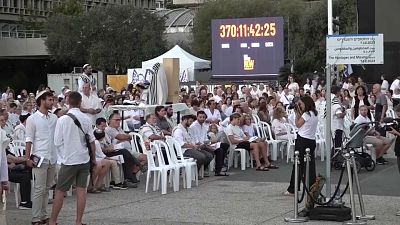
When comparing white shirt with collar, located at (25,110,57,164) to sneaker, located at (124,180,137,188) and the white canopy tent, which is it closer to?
sneaker, located at (124,180,137,188)

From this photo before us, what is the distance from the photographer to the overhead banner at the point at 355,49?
9891mm

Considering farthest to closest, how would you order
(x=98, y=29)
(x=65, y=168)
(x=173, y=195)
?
(x=98, y=29)
(x=173, y=195)
(x=65, y=168)

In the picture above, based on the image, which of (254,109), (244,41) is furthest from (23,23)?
(254,109)

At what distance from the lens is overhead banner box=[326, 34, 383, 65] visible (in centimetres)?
989

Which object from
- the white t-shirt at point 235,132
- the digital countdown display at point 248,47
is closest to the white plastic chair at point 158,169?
the white t-shirt at point 235,132

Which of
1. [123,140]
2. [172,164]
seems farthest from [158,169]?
[123,140]

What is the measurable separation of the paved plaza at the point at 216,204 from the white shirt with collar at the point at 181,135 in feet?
2.71

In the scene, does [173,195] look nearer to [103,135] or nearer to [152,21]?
[103,135]

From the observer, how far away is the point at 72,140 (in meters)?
9.23

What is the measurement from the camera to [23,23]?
88.1m

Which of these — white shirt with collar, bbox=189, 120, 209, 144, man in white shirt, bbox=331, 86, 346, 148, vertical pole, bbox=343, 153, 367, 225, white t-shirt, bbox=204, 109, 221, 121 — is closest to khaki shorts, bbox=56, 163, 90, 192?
vertical pole, bbox=343, 153, 367, 225

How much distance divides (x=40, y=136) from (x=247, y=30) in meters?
28.3

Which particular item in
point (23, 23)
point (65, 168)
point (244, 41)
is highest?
point (23, 23)

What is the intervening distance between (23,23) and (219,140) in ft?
249
